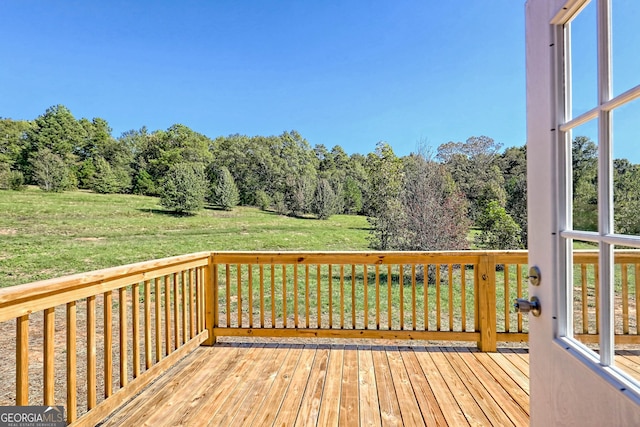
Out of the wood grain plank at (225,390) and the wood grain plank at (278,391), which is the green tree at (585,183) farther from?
the wood grain plank at (225,390)

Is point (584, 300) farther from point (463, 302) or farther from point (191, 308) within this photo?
point (191, 308)

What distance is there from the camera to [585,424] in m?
0.65

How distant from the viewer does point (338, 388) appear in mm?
1947

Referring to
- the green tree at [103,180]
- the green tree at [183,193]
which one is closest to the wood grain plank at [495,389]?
the green tree at [183,193]

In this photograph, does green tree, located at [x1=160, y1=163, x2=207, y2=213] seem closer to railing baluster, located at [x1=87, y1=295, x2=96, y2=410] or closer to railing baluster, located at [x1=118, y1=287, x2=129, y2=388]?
railing baluster, located at [x1=118, y1=287, x2=129, y2=388]

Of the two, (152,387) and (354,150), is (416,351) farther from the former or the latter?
(354,150)

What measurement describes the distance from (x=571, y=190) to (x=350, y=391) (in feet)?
5.76

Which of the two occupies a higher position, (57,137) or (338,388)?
(57,137)

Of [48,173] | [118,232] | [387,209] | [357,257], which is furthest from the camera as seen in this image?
[48,173]

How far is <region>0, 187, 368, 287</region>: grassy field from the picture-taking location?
9180 mm

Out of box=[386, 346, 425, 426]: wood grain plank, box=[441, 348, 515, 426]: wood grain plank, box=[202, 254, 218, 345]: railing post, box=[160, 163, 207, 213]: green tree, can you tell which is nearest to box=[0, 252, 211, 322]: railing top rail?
box=[202, 254, 218, 345]: railing post

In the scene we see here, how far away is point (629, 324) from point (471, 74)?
384 inches

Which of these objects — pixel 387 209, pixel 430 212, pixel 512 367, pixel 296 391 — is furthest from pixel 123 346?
pixel 387 209

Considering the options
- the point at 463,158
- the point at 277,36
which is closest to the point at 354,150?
the point at 463,158
